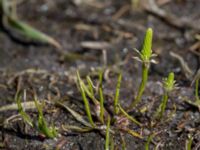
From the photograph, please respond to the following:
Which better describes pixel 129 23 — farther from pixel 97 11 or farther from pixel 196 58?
pixel 196 58

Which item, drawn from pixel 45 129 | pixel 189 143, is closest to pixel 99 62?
pixel 45 129

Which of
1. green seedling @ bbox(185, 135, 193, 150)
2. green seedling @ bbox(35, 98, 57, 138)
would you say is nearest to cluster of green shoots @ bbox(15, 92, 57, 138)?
green seedling @ bbox(35, 98, 57, 138)

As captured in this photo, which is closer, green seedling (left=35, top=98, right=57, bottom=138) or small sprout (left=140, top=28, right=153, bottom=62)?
small sprout (left=140, top=28, right=153, bottom=62)

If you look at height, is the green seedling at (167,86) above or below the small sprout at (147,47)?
below

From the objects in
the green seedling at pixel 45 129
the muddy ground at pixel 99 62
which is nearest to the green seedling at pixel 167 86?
the muddy ground at pixel 99 62

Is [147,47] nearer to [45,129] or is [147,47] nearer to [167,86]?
[167,86]

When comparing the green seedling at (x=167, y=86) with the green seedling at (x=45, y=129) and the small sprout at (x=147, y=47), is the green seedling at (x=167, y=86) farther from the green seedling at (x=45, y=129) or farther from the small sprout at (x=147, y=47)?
the green seedling at (x=45, y=129)

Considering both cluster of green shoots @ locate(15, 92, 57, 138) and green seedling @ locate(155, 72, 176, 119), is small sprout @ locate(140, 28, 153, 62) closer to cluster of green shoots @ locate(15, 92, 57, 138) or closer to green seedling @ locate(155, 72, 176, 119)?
green seedling @ locate(155, 72, 176, 119)

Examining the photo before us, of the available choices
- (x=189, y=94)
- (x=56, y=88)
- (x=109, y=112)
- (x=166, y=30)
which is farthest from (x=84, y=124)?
(x=166, y=30)
